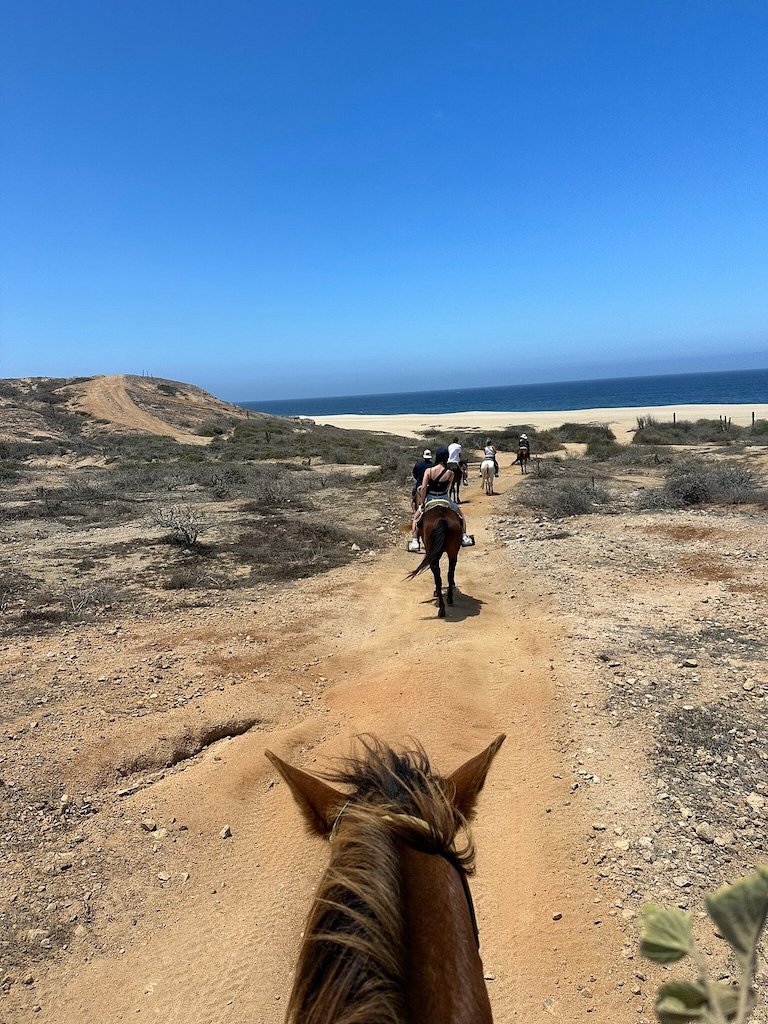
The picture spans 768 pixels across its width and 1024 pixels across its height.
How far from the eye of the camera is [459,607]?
319 inches

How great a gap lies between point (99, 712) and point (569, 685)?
14.4 feet

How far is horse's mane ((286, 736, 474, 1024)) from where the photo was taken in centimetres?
132

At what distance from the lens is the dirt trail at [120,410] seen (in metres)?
40.6

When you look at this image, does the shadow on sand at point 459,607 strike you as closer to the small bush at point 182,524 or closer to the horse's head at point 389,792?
the small bush at point 182,524

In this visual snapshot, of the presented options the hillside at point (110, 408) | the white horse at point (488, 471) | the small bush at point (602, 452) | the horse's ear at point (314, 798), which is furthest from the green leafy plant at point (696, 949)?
the hillside at point (110, 408)

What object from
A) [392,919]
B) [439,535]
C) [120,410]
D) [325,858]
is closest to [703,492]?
[439,535]

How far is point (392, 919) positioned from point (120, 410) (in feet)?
162

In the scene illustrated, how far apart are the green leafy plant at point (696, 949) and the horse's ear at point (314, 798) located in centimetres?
134

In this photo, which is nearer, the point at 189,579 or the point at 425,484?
the point at 425,484

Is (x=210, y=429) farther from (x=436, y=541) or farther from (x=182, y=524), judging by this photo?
(x=436, y=541)

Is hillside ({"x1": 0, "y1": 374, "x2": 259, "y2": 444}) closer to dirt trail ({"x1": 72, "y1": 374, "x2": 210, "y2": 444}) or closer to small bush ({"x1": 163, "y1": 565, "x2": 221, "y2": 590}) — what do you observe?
dirt trail ({"x1": 72, "y1": 374, "x2": 210, "y2": 444})

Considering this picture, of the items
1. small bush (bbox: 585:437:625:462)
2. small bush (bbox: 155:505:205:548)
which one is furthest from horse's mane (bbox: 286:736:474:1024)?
small bush (bbox: 585:437:625:462)

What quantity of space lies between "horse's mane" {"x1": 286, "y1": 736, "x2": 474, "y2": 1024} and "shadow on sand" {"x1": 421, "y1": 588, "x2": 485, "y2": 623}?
18.7 ft

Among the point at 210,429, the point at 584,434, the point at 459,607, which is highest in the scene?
the point at 210,429
